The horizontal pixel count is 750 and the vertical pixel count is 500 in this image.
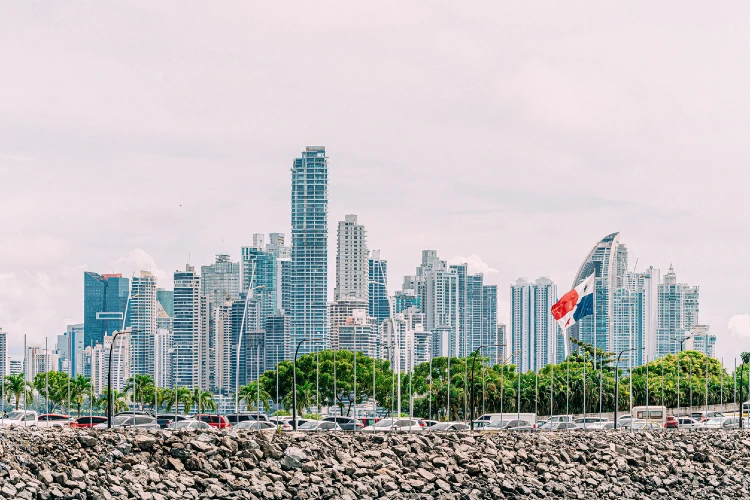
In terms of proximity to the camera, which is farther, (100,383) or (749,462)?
(100,383)

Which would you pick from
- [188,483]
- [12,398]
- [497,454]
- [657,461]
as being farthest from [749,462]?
[12,398]

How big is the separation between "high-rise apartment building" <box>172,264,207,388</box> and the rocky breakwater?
103 m

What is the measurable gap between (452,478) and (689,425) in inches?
1691

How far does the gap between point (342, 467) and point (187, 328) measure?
448 ft

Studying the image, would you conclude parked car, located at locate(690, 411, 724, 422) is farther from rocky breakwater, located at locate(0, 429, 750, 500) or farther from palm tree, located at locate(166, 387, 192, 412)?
palm tree, located at locate(166, 387, 192, 412)

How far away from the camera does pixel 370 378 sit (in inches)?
4080

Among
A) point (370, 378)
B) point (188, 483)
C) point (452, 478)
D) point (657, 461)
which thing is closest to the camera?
point (188, 483)

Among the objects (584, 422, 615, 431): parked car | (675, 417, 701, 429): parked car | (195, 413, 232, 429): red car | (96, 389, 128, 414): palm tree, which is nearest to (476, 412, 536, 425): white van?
(584, 422, 615, 431): parked car

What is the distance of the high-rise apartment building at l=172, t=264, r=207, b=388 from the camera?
158m

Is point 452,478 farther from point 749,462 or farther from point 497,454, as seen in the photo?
point 749,462

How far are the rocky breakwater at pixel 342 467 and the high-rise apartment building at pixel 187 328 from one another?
337ft

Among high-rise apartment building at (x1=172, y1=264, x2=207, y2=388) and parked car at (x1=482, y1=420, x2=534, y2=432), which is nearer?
parked car at (x1=482, y1=420, x2=534, y2=432)

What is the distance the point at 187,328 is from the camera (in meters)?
176

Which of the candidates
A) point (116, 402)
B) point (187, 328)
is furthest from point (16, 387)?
point (187, 328)
